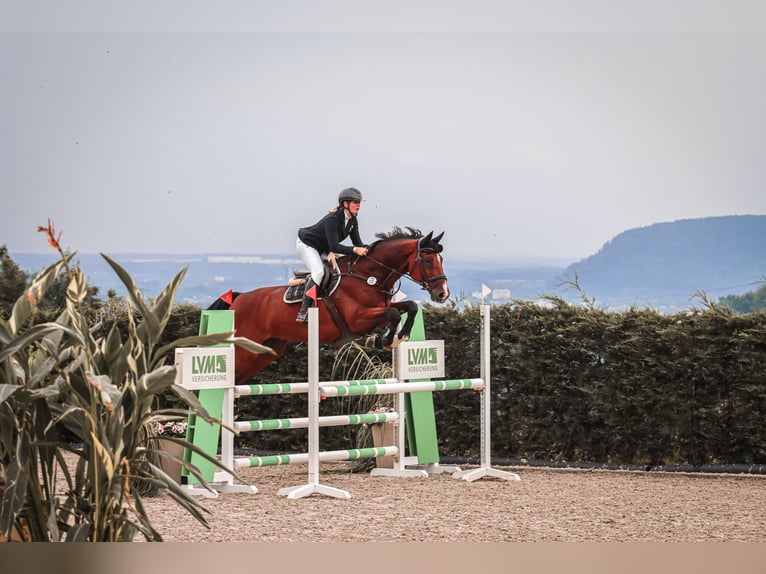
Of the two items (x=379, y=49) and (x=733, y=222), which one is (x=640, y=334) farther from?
(x=733, y=222)

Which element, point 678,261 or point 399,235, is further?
point 678,261

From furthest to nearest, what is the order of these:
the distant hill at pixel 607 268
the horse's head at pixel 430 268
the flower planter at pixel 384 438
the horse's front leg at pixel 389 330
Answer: the distant hill at pixel 607 268
the flower planter at pixel 384 438
the horse's front leg at pixel 389 330
the horse's head at pixel 430 268

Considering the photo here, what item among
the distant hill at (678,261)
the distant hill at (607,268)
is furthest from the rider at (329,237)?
the distant hill at (678,261)

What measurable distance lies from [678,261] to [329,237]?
579 inches

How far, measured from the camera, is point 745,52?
15.9 m

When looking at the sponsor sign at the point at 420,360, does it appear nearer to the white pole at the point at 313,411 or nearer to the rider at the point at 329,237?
the rider at the point at 329,237

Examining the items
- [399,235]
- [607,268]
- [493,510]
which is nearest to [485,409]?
[399,235]

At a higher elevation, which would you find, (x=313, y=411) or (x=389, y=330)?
(x=389, y=330)

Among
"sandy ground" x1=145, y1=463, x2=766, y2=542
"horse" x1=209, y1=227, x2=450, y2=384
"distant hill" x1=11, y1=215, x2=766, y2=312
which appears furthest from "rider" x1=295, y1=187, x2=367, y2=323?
"distant hill" x1=11, y1=215, x2=766, y2=312

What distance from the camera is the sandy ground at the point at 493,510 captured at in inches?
175

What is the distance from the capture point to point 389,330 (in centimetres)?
643

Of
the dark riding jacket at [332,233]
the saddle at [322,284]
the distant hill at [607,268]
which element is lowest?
the saddle at [322,284]

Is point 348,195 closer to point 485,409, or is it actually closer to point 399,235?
point 399,235

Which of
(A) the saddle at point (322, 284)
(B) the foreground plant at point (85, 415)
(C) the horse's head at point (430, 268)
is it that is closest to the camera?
(B) the foreground plant at point (85, 415)
